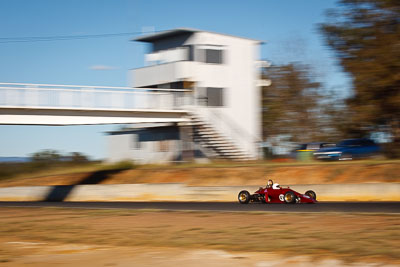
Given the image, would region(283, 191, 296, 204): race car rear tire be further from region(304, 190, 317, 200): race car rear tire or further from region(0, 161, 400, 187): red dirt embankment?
region(0, 161, 400, 187): red dirt embankment

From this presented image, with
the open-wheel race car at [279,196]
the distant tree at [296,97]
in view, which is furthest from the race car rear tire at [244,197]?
the distant tree at [296,97]

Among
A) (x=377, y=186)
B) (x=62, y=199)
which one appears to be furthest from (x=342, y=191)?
(x=62, y=199)

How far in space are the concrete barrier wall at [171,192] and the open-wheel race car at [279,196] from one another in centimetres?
176

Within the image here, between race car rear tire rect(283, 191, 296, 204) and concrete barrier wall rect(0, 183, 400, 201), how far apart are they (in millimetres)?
2477

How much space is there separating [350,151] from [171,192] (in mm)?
15903

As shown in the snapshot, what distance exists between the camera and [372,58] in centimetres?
3753

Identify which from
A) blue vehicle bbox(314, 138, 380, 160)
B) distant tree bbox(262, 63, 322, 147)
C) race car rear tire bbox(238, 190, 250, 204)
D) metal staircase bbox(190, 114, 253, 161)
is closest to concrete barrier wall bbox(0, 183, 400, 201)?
race car rear tire bbox(238, 190, 250, 204)

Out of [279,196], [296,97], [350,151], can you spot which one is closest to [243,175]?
[350,151]

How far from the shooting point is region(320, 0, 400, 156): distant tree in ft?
119

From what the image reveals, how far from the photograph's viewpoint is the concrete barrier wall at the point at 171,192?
23422 mm

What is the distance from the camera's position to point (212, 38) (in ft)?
148

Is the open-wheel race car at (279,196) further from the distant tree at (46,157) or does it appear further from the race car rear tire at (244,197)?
the distant tree at (46,157)

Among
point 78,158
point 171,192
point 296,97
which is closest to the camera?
point 171,192

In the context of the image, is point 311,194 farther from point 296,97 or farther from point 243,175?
point 296,97
